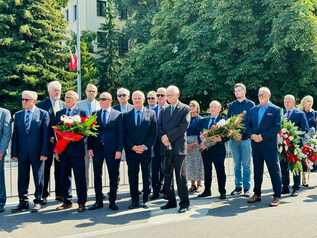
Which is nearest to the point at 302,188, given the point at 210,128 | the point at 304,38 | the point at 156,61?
the point at 210,128

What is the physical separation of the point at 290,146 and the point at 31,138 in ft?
16.1

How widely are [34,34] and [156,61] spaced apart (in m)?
7.33

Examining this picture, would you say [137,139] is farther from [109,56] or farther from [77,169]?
[109,56]

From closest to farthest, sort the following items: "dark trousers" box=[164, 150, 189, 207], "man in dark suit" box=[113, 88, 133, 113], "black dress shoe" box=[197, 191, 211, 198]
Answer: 1. "dark trousers" box=[164, 150, 189, 207]
2. "man in dark suit" box=[113, 88, 133, 113]
3. "black dress shoe" box=[197, 191, 211, 198]

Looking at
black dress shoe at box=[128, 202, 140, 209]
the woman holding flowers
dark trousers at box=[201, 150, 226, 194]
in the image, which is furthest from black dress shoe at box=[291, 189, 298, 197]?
black dress shoe at box=[128, 202, 140, 209]

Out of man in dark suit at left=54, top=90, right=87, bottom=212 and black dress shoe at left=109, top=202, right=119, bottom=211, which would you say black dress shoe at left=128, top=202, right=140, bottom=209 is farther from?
man in dark suit at left=54, top=90, right=87, bottom=212

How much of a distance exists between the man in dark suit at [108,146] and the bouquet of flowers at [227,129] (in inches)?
72.3

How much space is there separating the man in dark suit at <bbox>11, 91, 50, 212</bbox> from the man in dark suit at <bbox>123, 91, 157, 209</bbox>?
54.3 inches

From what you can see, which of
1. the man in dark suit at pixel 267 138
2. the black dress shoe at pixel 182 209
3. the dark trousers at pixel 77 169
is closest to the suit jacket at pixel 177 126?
the black dress shoe at pixel 182 209

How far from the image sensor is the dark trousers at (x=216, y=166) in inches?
383

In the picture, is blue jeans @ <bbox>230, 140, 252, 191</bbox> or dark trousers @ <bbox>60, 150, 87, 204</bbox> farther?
blue jeans @ <bbox>230, 140, 252, 191</bbox>

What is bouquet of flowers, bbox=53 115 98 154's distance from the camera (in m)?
8.38

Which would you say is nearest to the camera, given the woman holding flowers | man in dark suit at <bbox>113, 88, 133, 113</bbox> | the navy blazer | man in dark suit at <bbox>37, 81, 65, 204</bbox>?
man in dark suit at <bbox>37, 81, 65, 204</bbox>

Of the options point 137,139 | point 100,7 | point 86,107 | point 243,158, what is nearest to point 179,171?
point 137,139
